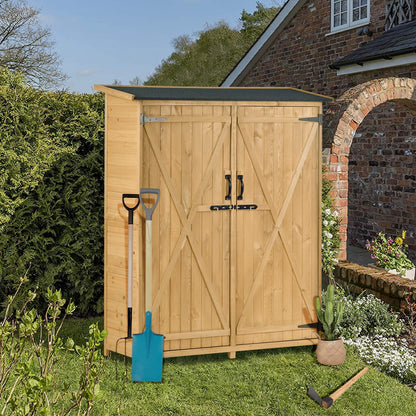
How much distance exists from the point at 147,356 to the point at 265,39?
31.4 ft

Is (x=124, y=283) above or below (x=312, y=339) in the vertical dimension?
above

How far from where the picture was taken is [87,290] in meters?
6.27

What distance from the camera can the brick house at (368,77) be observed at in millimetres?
8609

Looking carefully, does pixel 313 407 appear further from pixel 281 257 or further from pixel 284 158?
pixel 284 158

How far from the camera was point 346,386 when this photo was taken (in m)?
4.51

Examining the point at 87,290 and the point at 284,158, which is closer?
the point at 284,158

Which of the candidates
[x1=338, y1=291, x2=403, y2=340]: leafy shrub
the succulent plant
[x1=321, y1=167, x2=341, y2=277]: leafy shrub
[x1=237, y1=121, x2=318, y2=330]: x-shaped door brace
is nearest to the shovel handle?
[x1=237, y1=121, x2=318, y2=330]: x-shaped door brace

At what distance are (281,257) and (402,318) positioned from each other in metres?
1.97

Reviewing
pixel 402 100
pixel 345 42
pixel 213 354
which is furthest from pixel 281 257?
pixel 345 42

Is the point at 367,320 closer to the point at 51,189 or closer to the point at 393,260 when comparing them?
the point at 393,260

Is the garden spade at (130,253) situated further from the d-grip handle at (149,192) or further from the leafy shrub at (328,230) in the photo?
the leafy shrub at (328,230)

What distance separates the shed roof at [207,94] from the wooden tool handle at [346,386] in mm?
2626

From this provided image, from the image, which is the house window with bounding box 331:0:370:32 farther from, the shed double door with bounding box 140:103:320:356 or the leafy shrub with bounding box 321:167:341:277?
the shed double door with bounding box 140:103:320:356

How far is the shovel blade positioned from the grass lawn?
9 centimetres
